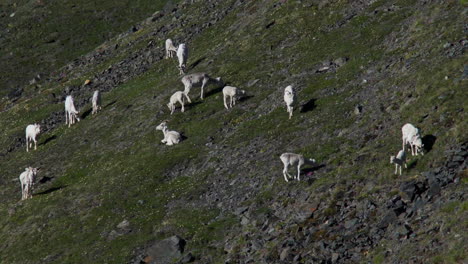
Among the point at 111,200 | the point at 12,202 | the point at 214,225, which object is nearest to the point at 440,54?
the point at 214,225

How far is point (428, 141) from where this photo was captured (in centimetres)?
3959

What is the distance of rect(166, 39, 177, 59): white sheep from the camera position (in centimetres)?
7481

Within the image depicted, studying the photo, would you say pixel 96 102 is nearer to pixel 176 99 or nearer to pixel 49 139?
pixel 49 139

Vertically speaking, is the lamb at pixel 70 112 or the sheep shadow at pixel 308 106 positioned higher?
the lamb at pixel 70 112

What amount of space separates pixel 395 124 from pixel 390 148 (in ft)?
9.79

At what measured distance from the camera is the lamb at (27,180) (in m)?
54.4

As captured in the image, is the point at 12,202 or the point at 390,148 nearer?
the point at 390,148

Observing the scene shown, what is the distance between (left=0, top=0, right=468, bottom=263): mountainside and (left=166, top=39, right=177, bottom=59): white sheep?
1528 millimetres

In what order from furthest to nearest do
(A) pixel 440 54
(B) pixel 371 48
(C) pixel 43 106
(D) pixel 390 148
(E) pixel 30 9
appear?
(E) pixel 30 9 < (C) pixel 43 106 < (B) pixel 371 48 < (A) pixel 440 54 < (D) pixel 390 148

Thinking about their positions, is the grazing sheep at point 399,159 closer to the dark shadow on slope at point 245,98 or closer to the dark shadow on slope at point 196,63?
the dark shadow on slope at point 245,98

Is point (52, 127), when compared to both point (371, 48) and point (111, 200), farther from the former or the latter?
point (371, 48)

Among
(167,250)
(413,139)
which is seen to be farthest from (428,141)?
(167,250)

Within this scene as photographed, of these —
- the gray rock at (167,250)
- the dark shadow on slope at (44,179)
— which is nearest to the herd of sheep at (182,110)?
the dark shadow on slope at (44,179)

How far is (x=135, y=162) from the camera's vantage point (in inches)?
2119
